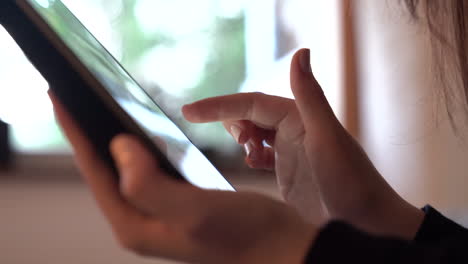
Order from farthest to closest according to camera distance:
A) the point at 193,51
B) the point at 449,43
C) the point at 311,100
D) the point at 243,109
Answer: the point at 193,51
the point at 449,43
the point at 243,109
the point at 311,100

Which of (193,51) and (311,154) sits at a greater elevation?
(193,51)

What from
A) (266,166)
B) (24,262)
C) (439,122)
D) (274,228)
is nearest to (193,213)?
(274,228)

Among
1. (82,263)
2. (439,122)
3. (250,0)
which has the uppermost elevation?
(250,0)

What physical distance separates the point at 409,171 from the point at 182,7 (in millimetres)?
543

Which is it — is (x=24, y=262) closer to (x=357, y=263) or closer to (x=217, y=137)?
(x=217, y=137)

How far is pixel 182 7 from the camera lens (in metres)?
0.95

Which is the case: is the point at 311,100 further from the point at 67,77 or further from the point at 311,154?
the point at 67,77

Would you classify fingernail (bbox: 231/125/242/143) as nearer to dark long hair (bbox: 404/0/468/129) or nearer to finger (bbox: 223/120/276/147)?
finger (bbox: 223/120/276/147)

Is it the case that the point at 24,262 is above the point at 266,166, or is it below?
below

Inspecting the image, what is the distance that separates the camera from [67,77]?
0.71 feet

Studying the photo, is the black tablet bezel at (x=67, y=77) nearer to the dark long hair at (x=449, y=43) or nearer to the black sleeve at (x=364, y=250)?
the black sleeve at (x=364, y=250)

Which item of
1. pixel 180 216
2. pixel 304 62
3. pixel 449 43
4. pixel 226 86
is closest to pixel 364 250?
pixel 180 216

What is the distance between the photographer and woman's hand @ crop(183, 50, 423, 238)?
0.38 m

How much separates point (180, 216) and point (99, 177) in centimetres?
5
